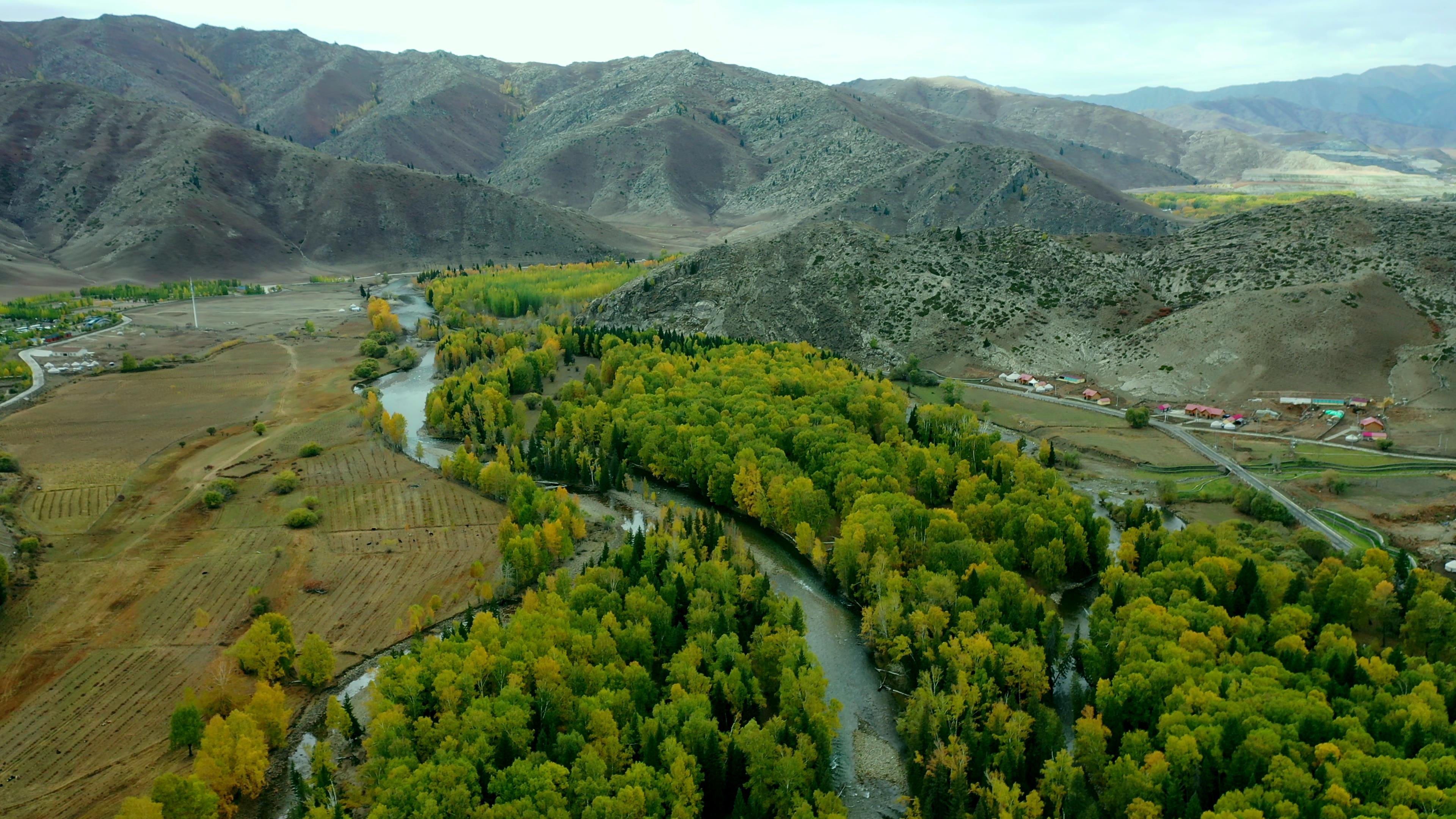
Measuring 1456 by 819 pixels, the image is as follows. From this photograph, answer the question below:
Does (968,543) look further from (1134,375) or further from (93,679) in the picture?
(1134,375)

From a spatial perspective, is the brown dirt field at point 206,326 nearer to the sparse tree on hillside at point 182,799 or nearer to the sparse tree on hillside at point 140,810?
the sparse tree on hillside at point 182,799

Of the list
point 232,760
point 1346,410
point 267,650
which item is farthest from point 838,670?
point 1346,410

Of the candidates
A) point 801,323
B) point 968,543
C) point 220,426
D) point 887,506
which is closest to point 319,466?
point 220,426

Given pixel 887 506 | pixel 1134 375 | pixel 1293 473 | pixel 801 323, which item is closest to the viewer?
pixel 887 506

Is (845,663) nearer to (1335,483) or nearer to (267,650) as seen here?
(267,650)

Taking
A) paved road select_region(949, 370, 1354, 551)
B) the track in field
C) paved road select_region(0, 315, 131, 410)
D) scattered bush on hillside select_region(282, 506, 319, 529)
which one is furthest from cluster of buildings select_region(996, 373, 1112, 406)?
paved road select_region(0, 315, 131, 410)
